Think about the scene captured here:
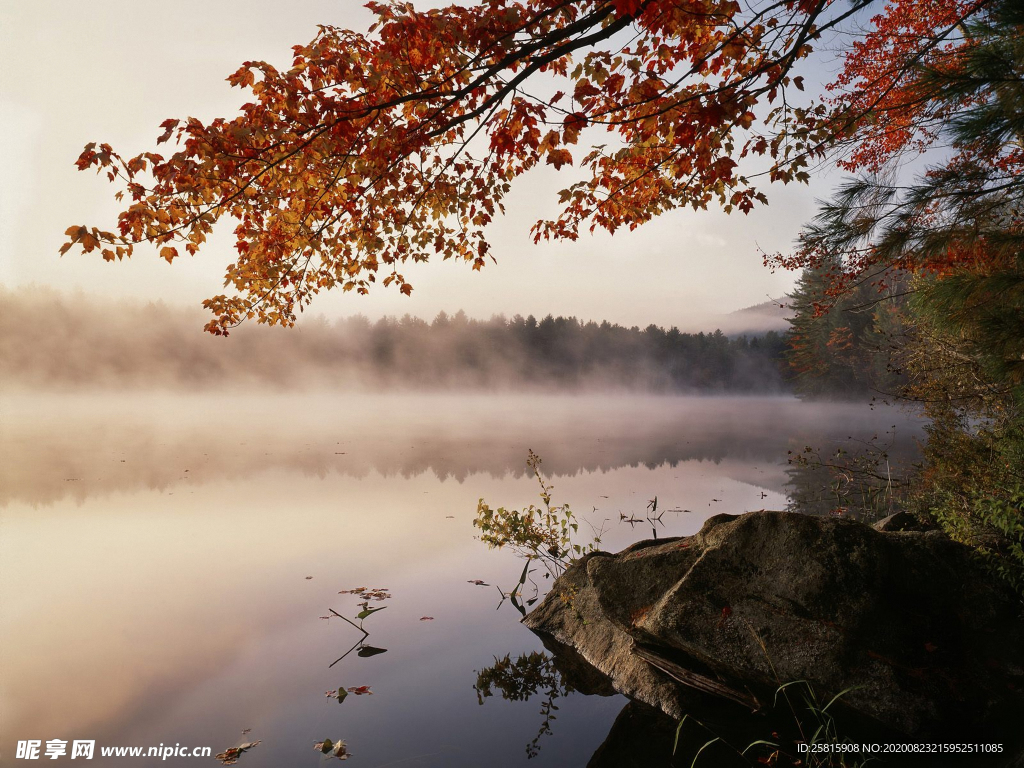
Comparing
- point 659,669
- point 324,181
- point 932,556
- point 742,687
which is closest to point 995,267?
point 932,556

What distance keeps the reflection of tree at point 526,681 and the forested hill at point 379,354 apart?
56553mm

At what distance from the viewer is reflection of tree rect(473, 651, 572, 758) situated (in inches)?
168

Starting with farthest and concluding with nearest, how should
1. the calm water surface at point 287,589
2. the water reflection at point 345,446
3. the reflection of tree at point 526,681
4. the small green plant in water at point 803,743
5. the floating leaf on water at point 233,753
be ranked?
the water reflection at point 345,446 → the reflection of tree at point 526,681 → the calm water surface at point 287,589 → the floating leaf on water at point 233,753 → the small green plant in water at point 803,743

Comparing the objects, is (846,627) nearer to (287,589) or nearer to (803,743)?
(803,743)

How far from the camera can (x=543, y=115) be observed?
4906 mm

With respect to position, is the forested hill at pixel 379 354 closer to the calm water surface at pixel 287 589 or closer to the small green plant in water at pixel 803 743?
the calm water surface at pixel 287 589

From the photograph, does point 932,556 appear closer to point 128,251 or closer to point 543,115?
point 543,115

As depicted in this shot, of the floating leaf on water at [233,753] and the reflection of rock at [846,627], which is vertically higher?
the reflection of rock at [846,627]

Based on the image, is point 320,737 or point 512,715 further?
point 512,715

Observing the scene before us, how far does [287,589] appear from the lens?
6453 millimetres

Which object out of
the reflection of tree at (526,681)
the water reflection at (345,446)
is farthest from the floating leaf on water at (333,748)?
the water reflection at (345,446)

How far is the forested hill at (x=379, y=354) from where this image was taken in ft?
183

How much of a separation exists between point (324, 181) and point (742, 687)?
597 cm

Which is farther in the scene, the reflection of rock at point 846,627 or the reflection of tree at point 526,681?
the reflection of tree at point 526,681
